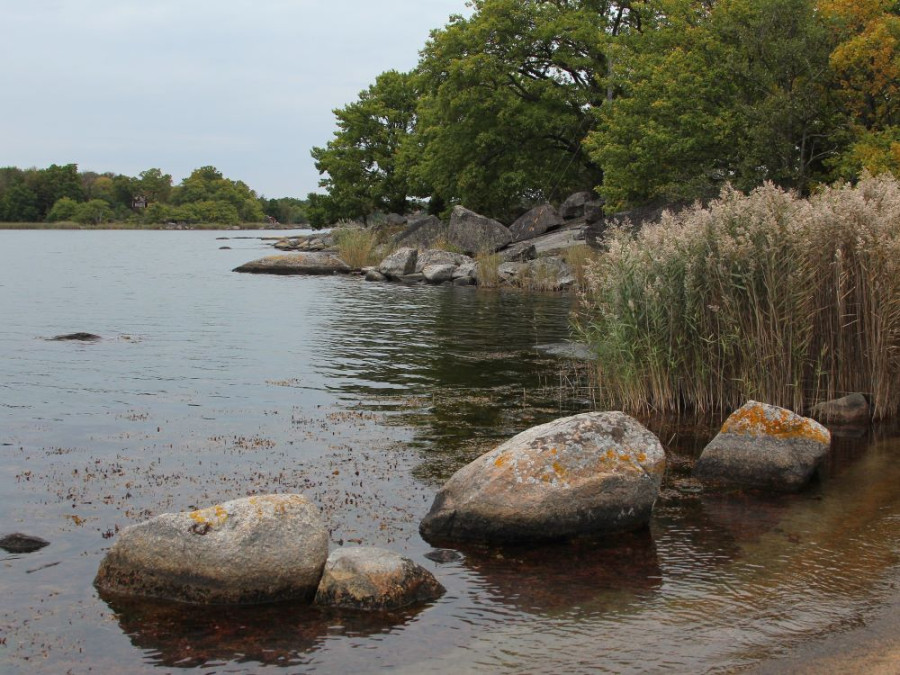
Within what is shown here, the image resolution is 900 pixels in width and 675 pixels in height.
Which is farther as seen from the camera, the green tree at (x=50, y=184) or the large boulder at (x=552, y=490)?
the green tree at (x=50, y=184)

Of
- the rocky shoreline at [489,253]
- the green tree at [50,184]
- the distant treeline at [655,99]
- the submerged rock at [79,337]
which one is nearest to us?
the submerged rock at [79,337]

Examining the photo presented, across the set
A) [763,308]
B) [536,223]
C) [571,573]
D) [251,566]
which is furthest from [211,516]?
[536,223]

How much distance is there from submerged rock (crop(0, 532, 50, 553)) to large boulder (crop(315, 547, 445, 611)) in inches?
122

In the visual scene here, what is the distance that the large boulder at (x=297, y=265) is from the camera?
170 ft

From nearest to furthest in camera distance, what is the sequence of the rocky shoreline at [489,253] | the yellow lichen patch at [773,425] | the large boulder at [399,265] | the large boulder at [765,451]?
1. the large boulder at [765,451]
2. the yellow lichen patch at [773,425]
3. the rocky shoreline at [489,253]
4. the large boulder at [399,265]

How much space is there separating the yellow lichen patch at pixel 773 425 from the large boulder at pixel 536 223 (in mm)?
40107

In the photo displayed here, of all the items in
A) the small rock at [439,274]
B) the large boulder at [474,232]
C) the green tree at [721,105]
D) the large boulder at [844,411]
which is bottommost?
the large boulder at [844,411]

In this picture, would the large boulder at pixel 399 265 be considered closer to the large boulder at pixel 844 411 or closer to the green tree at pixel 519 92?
the green tree at pixel 519 92

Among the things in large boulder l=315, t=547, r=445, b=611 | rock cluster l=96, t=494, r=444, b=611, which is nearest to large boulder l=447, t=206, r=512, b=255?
rock cluster l=96, t=494, r=444, b=611

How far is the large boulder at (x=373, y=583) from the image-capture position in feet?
24.3

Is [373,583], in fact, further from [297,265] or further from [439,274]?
[297,265]

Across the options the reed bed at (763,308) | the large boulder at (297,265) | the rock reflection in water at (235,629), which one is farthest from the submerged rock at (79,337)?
the large boulder at (297,265)

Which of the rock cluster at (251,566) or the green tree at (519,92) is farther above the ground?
the green tree at (519,92)

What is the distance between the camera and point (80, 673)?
6305 millimetres
